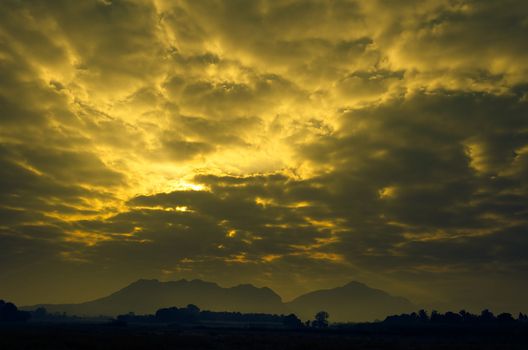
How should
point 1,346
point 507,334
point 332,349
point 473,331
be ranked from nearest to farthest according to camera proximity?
point 1,346, point 332,349, point 507,334, point 473,331

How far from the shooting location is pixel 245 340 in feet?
374

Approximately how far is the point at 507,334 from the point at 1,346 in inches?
5659

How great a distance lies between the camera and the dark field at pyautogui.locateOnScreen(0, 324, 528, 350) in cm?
8839

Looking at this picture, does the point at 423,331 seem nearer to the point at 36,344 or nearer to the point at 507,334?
the point at 507,334

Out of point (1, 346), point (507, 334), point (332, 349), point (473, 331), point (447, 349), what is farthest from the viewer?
point (473, 331)

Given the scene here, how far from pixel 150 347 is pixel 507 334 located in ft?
391

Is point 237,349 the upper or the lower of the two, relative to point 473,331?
lower

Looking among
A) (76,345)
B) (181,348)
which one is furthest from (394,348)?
(76,345)

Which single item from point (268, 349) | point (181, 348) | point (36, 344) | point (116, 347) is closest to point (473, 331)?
point (268, 349)

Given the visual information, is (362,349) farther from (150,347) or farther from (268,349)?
(150,347)

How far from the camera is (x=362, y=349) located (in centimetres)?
9206

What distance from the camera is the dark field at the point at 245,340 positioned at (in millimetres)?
88387

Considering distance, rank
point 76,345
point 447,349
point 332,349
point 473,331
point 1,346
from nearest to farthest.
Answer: point 1,346 → point 76,345 → point 332,349 → point 447,349 → point 473,331

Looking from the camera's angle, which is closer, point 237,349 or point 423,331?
point 237,349
